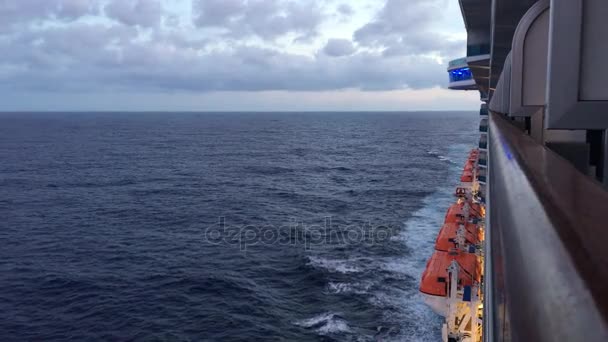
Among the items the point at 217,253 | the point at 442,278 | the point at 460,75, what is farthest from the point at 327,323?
the point at 460,75

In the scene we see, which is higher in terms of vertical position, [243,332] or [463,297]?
[463,297]

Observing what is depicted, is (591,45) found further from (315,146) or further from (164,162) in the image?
(315,146)

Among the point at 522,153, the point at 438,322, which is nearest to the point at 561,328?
the point at 522,153

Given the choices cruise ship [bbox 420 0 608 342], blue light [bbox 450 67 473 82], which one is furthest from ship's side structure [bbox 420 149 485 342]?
blue light [bbox 450 67 473 82]

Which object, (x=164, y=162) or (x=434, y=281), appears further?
(x=164, y=162)

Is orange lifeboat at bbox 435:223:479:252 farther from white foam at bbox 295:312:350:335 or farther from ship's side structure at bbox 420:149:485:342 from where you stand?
white foam at bbox 295:312:350:335

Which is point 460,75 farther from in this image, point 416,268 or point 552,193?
point 552,193

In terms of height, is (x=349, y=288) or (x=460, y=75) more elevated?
(x=460, y=75)
